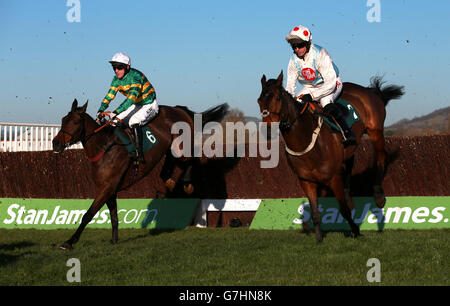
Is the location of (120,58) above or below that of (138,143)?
above

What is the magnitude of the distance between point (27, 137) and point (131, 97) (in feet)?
37.4

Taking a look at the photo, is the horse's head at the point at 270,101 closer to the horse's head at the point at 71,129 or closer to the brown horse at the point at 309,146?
the brown horse at the point at 309,146

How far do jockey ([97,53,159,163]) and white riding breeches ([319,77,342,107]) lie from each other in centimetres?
275

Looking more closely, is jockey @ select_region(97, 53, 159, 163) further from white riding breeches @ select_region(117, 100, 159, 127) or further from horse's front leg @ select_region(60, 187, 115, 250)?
horse's front leg @ select_region(60, 187, 115, 250)

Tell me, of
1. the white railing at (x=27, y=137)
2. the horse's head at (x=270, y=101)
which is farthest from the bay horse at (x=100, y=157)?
the white railing at (x=27, y=137)

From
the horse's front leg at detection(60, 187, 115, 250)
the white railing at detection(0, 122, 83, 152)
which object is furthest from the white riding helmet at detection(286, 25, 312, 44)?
the white railing at detection(0, 122, 83, 152)

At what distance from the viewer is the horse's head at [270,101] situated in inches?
265

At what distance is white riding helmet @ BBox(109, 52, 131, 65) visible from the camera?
8.77m

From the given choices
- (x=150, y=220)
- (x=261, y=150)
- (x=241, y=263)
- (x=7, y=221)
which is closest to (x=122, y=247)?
(x=241, y=263)

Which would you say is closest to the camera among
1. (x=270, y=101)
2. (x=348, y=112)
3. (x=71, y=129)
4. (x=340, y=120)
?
(x=270, y=101)

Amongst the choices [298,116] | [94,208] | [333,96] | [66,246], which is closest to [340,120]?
[333,96]

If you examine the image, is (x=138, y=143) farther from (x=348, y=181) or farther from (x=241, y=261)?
(x=348, y=181)

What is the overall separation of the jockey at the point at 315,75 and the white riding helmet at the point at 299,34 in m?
0.07

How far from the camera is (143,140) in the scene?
908cm
